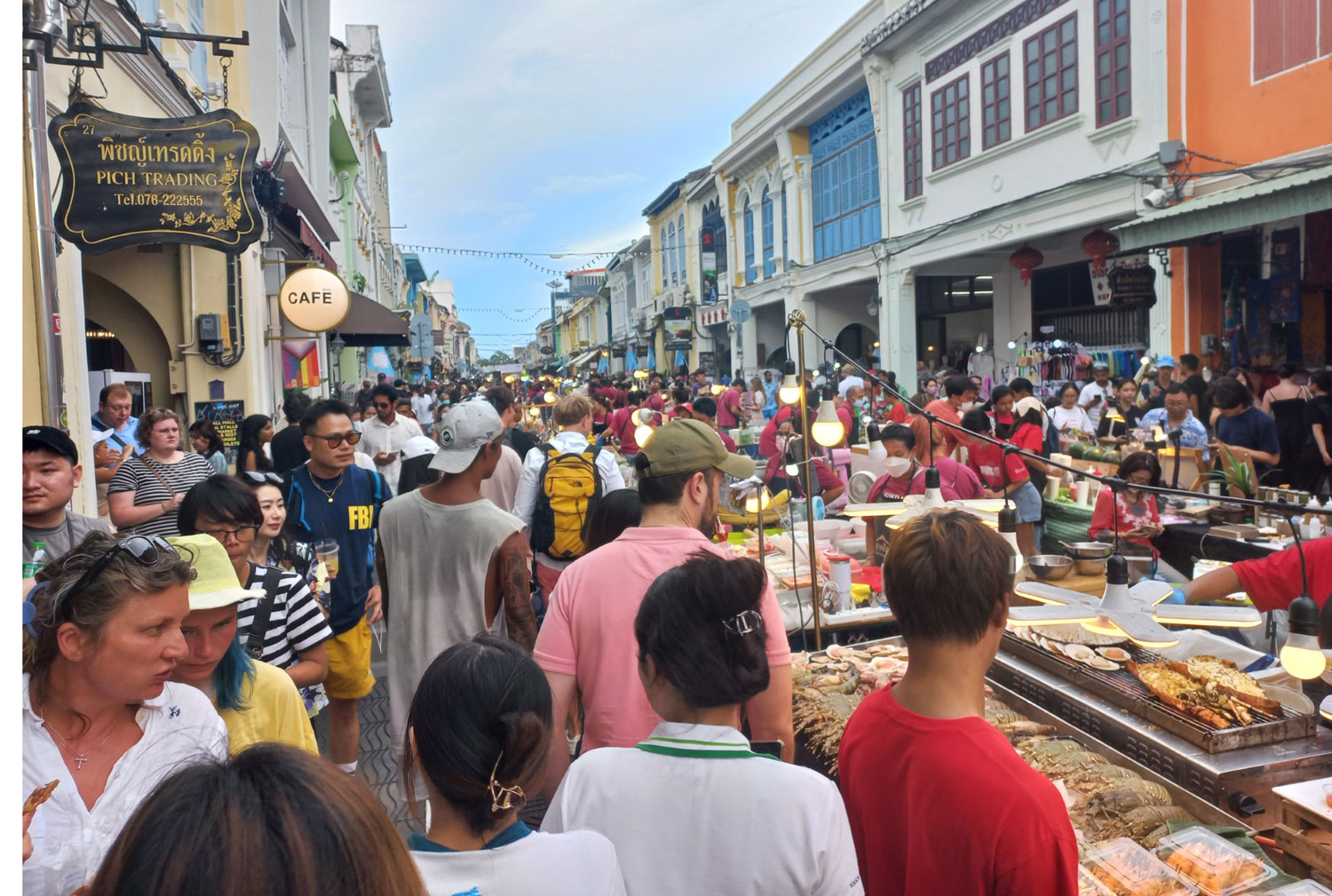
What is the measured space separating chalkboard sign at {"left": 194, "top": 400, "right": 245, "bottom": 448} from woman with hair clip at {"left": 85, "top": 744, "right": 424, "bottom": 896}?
1049 centimetres

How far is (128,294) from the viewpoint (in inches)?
416

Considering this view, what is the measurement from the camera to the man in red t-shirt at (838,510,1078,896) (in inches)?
75.1

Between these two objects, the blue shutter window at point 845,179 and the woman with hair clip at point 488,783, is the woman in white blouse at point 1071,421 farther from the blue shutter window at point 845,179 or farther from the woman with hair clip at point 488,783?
the woman with hair clip at point 488,783

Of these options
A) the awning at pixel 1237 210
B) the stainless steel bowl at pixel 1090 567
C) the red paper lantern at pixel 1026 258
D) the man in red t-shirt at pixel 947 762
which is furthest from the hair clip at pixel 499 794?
the red paper lantern at pixel 1026 258

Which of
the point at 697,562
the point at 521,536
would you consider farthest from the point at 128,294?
the point at 697,562

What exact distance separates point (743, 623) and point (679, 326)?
35.5 metres

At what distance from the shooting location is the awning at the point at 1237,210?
374 inches

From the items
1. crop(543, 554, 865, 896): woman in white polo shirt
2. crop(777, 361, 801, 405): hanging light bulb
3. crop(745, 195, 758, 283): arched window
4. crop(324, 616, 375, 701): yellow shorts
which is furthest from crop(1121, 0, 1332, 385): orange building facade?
crop(745, 195, 758, 283): arched window

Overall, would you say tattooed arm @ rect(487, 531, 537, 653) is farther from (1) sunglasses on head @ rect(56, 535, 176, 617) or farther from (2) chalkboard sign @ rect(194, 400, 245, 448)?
(2) chalkboard sign @ rect(194, 400, 245, 448)

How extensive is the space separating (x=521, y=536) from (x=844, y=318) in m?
24.1

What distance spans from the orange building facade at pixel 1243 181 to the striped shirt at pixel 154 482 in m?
11.0

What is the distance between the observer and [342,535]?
4.92 meters

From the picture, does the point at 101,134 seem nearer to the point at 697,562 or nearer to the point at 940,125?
the point at 697,562

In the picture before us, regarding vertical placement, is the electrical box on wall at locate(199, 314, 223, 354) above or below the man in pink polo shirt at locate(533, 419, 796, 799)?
above
